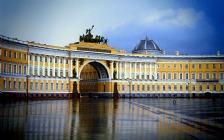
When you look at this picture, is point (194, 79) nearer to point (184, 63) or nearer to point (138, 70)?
point (184, 63)

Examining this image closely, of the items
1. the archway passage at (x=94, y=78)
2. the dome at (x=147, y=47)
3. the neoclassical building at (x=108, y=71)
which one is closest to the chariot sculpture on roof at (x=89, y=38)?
the neoclassical building at (x=108, y=71)

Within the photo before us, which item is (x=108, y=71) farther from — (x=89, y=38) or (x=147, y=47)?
(x=147, y=47)

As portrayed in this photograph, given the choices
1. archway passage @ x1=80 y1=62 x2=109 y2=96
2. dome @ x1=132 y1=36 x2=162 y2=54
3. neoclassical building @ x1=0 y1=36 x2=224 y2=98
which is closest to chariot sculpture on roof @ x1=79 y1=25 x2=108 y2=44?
neoclassical building @ x1=0 y1=36 x2=224 y2=98

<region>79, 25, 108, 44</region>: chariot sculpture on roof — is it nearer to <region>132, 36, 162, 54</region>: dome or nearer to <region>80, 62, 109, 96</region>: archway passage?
<region>80, 62, 109, 96</region>: archway passage

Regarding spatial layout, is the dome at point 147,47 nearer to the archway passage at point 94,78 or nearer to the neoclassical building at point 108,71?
the neoclassical building at point 108,71

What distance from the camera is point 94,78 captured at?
106 metres

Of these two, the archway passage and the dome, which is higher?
the dome

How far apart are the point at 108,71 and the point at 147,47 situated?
27.8m

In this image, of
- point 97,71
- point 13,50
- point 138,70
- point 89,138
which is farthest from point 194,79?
point 89,138

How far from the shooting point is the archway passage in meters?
98.1

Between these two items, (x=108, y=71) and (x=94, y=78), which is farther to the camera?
(x=94, y=78)

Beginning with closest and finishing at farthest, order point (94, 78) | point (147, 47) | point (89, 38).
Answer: point (89, 38) → point (94, 78) → point (147, 47)

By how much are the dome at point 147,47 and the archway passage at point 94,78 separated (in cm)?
2190

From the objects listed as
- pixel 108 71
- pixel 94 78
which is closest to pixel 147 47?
pixel 94 78
